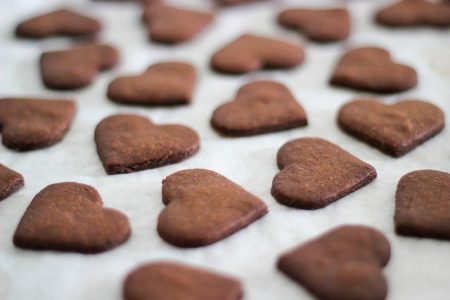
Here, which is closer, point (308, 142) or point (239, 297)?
point (239, 297)

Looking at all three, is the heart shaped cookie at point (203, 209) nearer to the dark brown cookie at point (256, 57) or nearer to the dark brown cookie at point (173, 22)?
the dark brown cookie at point (256, 57)

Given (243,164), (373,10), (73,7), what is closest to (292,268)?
(243,164)

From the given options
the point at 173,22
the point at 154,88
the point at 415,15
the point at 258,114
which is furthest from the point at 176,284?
the point at 415,15

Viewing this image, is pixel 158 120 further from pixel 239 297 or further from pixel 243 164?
pixel 239 297

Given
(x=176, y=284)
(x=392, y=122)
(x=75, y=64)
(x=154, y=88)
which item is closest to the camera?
(x=176, y=284)

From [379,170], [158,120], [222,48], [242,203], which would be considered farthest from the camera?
[222,48]

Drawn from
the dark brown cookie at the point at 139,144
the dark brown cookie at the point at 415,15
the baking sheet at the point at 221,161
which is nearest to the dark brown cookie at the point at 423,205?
the baking sheet at the point at 221,161

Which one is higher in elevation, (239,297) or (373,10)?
(373,10)

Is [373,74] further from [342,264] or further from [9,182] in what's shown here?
[9,182]
